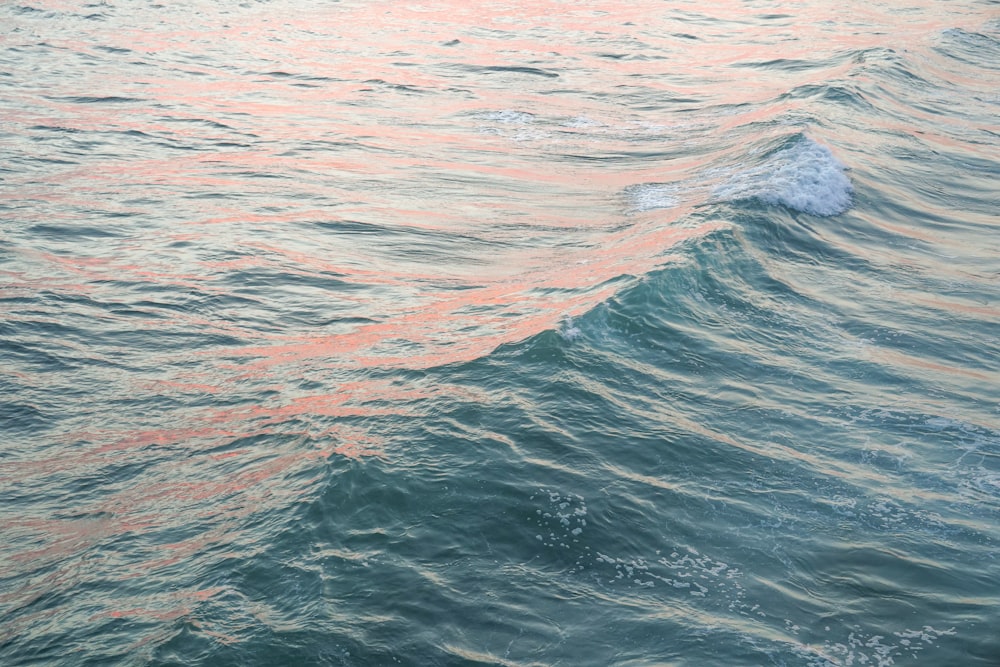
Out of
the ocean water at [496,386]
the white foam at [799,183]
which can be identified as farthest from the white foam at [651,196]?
the white foam at [799,183]

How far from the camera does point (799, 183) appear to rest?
387 inches

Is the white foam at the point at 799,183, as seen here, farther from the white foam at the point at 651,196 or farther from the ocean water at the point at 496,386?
the white foam at the point at 651,196

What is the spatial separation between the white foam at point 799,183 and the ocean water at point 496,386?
2.2 inches

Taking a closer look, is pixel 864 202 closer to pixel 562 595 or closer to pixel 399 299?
pixel 399 299

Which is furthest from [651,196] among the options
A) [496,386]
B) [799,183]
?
[496,386]

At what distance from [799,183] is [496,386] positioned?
17.6 feet

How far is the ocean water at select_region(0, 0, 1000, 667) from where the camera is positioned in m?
4.20

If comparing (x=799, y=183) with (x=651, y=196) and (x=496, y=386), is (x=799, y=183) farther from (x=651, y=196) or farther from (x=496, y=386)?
(x=496, y=386)

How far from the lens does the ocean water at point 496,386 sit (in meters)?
4.20

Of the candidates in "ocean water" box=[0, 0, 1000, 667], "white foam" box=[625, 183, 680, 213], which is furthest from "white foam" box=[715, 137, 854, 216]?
"white foam" box=[625, 183, 680, 213]

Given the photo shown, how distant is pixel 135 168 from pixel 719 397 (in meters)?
7.68

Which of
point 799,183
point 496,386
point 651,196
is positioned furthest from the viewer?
point 651,196

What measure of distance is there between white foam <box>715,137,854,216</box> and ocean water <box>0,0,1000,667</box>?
57mm

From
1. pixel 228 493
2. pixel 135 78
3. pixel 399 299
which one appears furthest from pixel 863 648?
pixel 135 78
